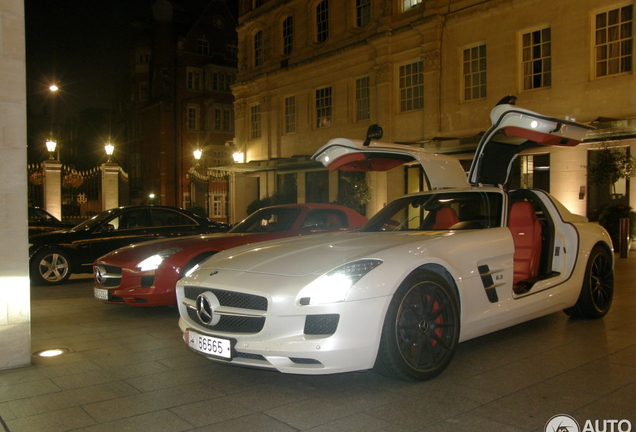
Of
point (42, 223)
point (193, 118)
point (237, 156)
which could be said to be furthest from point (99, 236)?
point (193, 118)

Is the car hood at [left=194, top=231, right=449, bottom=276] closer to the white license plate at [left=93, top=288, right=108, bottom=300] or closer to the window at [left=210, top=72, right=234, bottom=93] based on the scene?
the white license plate at [left=93, top=288, right=108, bottom=300]

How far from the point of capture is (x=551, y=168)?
1655cm

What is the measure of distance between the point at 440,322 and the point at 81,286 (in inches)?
323

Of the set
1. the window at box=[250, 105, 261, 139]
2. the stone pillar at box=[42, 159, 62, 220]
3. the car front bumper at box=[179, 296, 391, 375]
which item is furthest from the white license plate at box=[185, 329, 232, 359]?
the window at box=[250, 105, 261, 139]

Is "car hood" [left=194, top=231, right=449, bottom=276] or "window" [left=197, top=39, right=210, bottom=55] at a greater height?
"window" [left=197, top=39, right=210, bottom=55]

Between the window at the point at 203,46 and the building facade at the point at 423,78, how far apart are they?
43.9 feet

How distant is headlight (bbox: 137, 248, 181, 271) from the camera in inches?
277

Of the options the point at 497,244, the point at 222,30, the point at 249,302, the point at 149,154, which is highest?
the point at 222,30

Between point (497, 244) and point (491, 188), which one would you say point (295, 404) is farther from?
point (491, 188)

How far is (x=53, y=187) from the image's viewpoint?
22016mm

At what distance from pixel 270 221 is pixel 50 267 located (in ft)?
15.6

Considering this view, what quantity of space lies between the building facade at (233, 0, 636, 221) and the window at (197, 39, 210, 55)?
43.9 ft

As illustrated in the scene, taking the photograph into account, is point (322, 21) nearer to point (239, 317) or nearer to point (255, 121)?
point (255, 121)

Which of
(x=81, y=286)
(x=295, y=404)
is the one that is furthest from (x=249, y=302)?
(x=81, y=286)
